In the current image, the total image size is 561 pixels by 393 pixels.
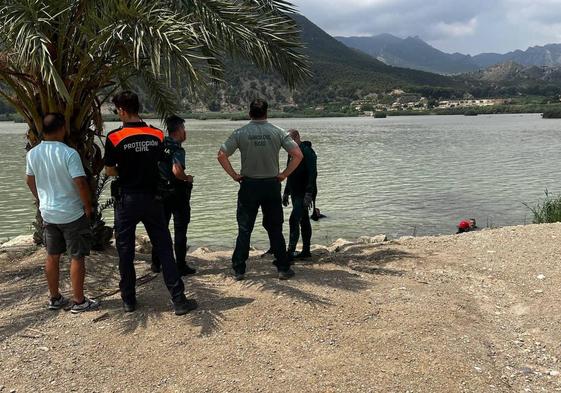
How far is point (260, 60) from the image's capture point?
22.1 feet

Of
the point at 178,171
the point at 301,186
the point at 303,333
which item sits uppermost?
the point at 178,171

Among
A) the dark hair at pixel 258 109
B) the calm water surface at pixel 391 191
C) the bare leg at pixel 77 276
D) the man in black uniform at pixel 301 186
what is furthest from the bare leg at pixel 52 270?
the calm water surface at pixel 391 191

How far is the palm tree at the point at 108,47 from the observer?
5133 mm

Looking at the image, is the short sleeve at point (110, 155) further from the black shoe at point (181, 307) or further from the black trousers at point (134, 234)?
the black shoe at point (181, 307)

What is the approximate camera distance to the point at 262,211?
5863 mm

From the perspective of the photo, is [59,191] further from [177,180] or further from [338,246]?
[338,246]

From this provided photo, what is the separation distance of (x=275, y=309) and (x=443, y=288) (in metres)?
2.16

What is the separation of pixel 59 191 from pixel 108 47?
2163 mm

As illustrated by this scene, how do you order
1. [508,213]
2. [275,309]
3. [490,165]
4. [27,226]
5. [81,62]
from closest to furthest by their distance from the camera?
[275,309]
[81,62]
[27,226]
[508,213]
[490,165]

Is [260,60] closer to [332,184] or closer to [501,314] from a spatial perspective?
[501,314]

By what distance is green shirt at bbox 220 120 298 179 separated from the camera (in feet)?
18.7

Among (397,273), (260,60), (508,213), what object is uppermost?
(260,60)

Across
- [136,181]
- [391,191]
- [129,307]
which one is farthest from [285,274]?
[391,191]

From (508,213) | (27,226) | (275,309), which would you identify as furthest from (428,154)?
Answer: (275,309)
